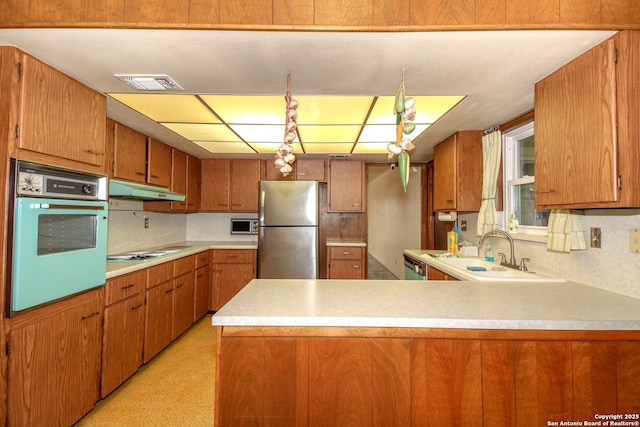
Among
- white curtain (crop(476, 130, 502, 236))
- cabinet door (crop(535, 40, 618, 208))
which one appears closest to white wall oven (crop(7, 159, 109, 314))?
cabinet door (crop(535, 40, 618, 208))

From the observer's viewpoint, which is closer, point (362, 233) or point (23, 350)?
point (23, 350)

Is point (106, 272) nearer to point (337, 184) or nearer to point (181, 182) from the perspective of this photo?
point (181, 182)

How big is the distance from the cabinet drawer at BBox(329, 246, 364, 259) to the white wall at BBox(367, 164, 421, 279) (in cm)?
121

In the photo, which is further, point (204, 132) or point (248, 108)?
point (204, 132)

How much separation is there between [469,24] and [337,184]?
2.89 meters

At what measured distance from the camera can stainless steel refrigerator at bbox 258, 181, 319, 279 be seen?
3.57 meters

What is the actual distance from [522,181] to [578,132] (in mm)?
1046


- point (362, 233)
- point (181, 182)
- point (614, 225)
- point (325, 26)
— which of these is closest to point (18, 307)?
point (325, 26)

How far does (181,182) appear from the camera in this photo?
3496 millimetres

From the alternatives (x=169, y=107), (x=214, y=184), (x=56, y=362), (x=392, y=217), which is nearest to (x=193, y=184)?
(x=214, y=184)

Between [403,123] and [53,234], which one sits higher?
[403,123]

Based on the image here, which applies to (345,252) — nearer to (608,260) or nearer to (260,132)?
(260,132)

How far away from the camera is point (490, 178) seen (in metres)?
2.50

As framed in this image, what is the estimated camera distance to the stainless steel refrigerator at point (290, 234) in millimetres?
3568
